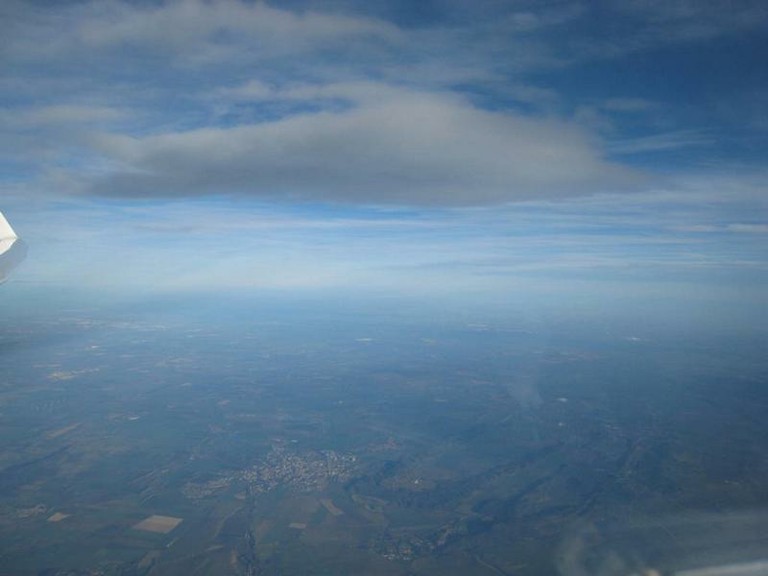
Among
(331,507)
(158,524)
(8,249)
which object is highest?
(8,249)

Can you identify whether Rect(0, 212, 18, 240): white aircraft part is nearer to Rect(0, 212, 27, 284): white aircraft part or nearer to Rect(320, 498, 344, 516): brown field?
Rect(0, 212, 27, 284): white aircraft part

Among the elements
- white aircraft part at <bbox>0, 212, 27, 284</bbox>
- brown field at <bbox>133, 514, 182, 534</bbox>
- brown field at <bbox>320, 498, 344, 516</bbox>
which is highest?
white aircraft part at <bbox>0, 212, 27, 284</bbox>

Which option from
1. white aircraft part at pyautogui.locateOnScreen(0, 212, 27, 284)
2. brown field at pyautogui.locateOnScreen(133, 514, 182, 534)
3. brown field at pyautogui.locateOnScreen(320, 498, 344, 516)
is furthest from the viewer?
brown field at pyautogui.locateOnScreen(320, 498, 344, 516)

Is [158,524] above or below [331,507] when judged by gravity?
above

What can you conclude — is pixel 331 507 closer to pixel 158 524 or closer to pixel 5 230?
pixel 158 524

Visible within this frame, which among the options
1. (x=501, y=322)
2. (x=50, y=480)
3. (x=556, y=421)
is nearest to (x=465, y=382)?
(x=556, y=421)

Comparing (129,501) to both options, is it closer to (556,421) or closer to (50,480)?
(50,480)

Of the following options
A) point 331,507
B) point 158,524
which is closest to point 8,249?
point 158,524

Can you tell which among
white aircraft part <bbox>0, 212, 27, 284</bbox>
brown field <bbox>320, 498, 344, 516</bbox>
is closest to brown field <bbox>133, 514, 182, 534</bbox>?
brown field <bbox>320, 498, 344, 516</bbox>

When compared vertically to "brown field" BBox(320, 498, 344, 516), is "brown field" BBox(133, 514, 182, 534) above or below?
above

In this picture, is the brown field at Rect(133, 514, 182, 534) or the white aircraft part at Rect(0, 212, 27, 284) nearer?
the white aircraft part at Rect(0, 212, 27, 284)

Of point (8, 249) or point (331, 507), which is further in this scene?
point (331, 507)
